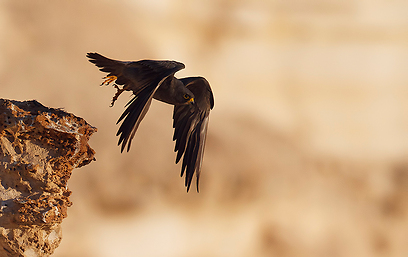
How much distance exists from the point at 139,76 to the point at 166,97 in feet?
1.34

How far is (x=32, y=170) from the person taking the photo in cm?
337

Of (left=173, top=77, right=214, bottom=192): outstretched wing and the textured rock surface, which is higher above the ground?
(left=173, top=77, right=214, bottom=192): outstretched wing

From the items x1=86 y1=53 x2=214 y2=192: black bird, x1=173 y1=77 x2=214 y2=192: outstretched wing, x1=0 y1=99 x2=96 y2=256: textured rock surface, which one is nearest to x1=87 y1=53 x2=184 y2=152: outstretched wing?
x1=86 y1=53 x2=214 y2=192: black bird

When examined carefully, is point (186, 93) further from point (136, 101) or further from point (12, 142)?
point (12, 142)

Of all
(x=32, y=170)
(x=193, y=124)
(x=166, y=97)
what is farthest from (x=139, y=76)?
(x=32, y=170)

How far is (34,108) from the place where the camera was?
3.45 m

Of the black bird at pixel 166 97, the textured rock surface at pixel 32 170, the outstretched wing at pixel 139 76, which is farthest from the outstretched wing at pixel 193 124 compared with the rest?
the textured rock surface at pixel 32 170

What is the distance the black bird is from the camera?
10.7ft

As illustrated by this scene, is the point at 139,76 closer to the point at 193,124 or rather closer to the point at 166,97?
the point at 166,97

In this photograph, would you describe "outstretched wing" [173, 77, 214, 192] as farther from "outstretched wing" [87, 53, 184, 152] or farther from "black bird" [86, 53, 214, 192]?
"outstretched wing" [87, 53, 184, 152]

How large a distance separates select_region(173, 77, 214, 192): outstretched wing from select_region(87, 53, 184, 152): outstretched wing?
704mm

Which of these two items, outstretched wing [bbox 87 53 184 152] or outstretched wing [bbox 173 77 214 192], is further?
outstretched wing [bbox 173 77 214 192]

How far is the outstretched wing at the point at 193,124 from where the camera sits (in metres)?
4.30

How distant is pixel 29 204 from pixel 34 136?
543 millimetres
